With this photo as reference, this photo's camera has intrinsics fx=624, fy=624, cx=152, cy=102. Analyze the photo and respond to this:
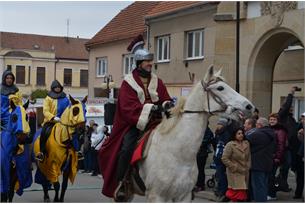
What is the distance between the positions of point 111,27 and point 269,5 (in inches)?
894

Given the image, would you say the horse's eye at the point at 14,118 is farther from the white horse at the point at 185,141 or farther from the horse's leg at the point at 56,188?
the white horse at the point at 185,141

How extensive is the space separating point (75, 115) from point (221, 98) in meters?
5.39

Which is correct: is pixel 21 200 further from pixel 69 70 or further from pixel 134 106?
pixel 69 70

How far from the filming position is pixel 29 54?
64000 millimetres

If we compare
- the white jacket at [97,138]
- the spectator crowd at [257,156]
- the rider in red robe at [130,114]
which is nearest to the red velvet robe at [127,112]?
the rider in red robe at [130,114]

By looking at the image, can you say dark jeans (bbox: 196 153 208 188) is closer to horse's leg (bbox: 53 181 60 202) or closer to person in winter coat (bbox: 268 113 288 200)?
→ person in winter coat (bbox: 268 113 288 200)

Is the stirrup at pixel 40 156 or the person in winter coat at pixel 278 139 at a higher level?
the person in winter coat at pixel 278 139

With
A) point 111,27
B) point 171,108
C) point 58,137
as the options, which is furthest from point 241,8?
point 111,27

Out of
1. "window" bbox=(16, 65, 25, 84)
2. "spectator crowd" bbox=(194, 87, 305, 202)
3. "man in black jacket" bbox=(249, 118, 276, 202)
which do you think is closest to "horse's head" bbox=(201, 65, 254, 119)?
"spectator crowd" bbox=(194, 87, 305, 202)

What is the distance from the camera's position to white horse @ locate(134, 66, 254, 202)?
21.9 ft

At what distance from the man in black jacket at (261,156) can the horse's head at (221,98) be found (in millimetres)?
4649

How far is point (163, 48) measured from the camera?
3036 centimetres

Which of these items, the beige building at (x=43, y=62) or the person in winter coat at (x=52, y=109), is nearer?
the person in winter coat at (x=52, y=109)

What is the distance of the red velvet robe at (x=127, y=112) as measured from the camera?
23.5 ft
